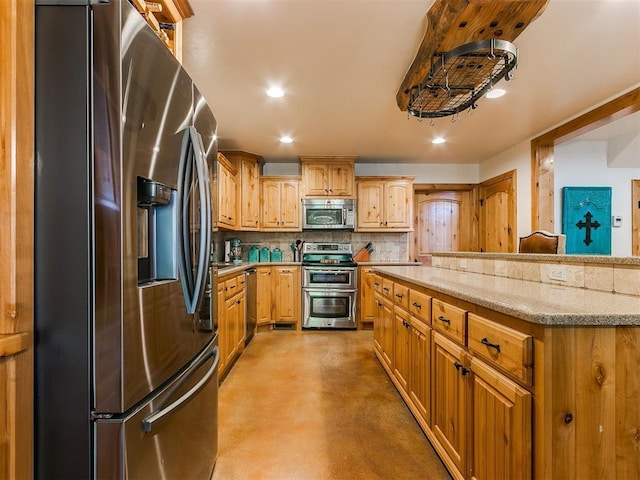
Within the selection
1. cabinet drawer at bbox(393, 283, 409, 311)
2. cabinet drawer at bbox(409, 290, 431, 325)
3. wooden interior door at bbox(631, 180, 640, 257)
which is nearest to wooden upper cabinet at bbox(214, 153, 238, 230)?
cabinet drawer at bbox(393, 283, 409, 311)

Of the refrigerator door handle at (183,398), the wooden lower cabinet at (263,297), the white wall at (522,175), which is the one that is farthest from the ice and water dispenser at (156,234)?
the white wall at (522,175)

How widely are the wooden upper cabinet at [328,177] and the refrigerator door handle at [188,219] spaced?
3.44m

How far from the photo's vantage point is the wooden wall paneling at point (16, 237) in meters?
0.77

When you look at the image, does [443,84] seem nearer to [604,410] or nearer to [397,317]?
[397,317]

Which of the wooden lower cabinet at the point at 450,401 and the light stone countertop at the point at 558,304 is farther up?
the light stone countertop at the point at 558,304

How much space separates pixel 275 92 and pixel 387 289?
1.88 m

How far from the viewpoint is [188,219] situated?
45.1 inches

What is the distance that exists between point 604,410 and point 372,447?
4.03 ft

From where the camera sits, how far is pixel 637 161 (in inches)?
175

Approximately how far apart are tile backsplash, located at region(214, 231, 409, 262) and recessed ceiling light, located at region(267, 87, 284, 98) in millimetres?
2469

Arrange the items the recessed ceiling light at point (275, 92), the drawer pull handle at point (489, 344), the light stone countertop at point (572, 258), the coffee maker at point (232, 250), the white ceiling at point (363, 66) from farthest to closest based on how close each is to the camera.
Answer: the coffee maker at point (232, 250) → the recessed ceiling light at point (275, 92) → the white ceiling at point (363, 66) → the light stone countertop at point (572, 258) → the drawer pull handle at point (489, 344)

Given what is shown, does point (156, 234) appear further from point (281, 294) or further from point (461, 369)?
point (281, 294)

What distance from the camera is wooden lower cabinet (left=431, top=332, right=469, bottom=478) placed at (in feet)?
4.48

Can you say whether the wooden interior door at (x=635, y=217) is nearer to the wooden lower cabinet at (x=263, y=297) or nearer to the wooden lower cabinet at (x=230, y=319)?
the wooden lower cabinet at (x=263, y=297)
